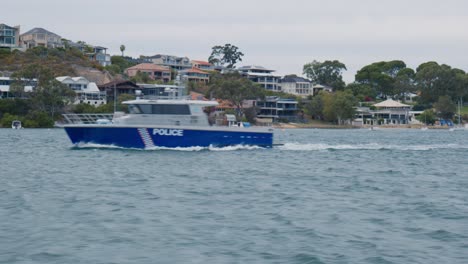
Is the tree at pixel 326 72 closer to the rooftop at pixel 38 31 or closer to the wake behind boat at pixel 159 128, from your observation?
the rooftop at pixel 38 31

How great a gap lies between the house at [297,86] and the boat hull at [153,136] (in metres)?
107

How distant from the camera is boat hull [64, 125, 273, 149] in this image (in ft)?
127

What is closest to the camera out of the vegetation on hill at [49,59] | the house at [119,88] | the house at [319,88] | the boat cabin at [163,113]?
the boat cabin at [163,113]

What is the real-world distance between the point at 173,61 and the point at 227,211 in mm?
135901

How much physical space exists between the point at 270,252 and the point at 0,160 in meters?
23.8

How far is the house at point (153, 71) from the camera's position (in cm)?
13275

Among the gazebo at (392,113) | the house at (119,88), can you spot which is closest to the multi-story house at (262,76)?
the gazebo at (392,113)

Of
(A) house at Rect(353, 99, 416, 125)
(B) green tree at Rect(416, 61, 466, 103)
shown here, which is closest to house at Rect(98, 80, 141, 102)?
(A) house at Rect(353, 99, 416, 125)

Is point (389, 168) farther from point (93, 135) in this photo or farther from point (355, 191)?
point (93, 135)

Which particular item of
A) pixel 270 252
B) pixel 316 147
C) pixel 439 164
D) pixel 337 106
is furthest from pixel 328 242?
pixel 337 106

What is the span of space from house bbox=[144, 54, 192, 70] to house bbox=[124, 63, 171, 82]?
14.3 meters

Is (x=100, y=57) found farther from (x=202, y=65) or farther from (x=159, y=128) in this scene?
(x=159, y=128)

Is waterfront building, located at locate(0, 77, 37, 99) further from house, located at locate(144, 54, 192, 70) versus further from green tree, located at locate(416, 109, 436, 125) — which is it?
green tree, located at locate(416, 109, 436, 125)

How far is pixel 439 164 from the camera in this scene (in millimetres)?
36781
